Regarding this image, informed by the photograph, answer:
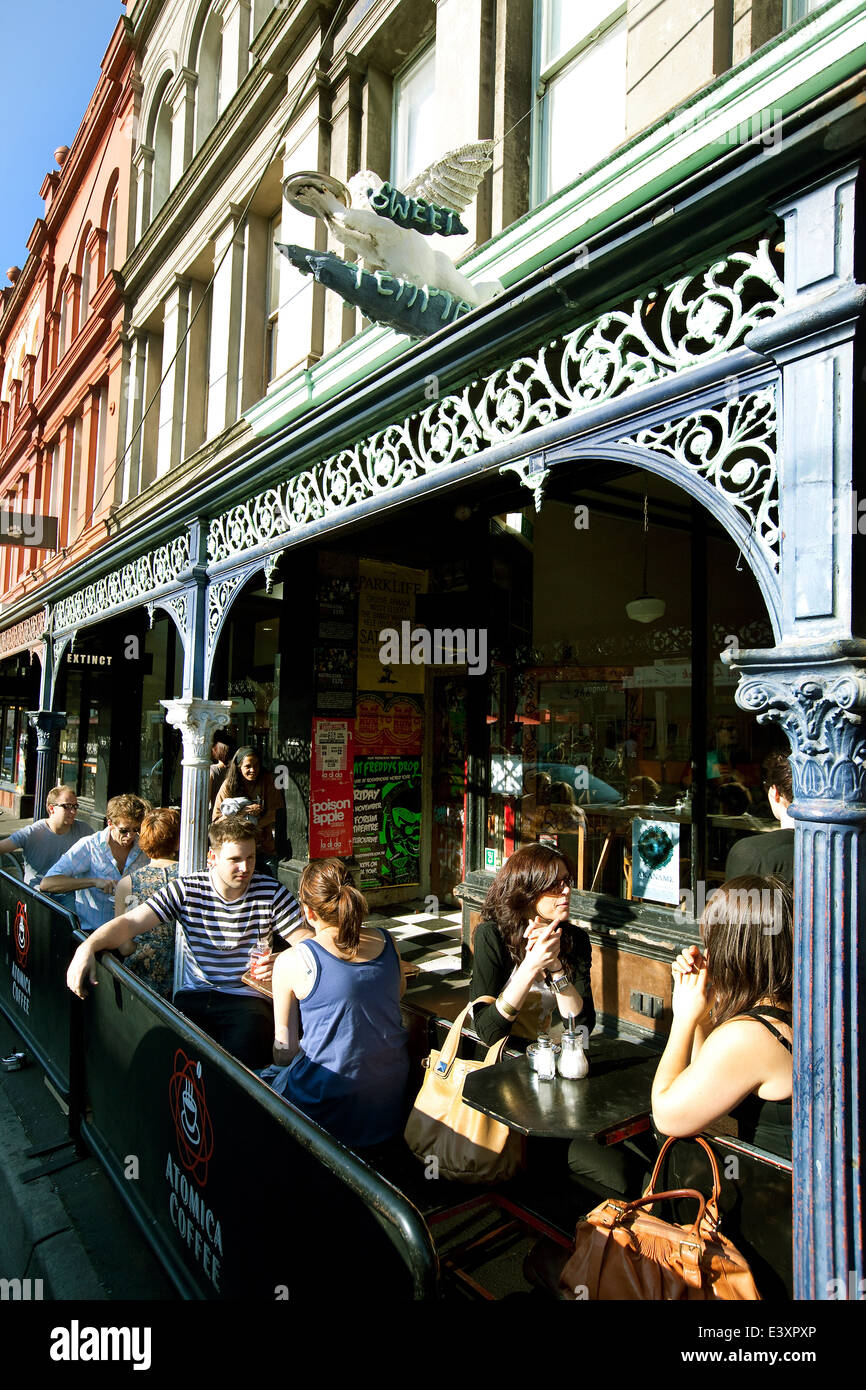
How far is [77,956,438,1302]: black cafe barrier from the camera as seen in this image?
196 cm

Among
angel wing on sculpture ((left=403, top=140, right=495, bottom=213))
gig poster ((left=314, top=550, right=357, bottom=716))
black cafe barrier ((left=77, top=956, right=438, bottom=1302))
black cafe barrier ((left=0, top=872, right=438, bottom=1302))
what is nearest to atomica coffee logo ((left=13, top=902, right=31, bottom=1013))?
black cafe barrier ((left=0, top=872, right=438, bottom=1302))

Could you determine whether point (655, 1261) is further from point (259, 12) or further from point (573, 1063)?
point (259, 12)

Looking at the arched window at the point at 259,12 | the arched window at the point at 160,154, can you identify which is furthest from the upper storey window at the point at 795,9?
the arched window at the point at 160,154

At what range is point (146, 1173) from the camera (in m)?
3.40

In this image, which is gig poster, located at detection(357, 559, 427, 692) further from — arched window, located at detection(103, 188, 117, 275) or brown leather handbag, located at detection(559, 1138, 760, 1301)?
arched window, located at detection(103, 188, 117, 275)

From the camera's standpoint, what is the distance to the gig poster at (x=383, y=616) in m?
8.51

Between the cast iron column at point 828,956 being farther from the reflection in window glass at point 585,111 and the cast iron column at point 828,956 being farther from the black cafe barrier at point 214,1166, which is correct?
the reflection in window glass at point 585,111

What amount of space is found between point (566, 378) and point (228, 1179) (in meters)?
3.14

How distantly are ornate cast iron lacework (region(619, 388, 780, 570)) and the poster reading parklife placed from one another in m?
3.26

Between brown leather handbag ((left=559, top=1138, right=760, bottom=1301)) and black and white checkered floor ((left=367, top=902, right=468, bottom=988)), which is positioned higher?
brown leather handbag ((left=559, top=1138, right=760, bottom=1301))

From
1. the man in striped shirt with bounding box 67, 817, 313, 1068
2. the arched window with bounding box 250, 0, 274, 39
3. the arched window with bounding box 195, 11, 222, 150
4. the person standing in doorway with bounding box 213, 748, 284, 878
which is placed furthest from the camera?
the arched window with bounding box 195, 11, 222, 150

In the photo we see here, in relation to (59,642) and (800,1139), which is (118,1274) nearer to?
(800,1139)

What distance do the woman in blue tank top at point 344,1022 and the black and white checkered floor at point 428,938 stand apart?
3191mm

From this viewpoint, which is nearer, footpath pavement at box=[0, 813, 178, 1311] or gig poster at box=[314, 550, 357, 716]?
footpath pavement at box=[0, 813, 178, 1311]
